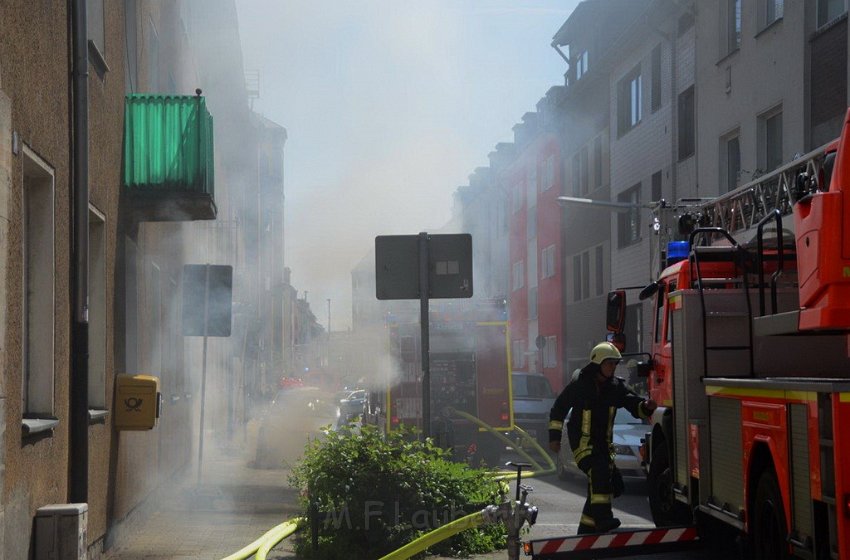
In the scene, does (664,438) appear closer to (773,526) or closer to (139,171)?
(773,526)

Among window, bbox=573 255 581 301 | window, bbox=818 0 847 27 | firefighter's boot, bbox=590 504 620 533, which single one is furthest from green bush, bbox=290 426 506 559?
window, bbox=573 255 581 301

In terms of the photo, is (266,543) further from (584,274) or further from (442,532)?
(584,274)

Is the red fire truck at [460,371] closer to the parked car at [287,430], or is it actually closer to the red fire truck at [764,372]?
the parked car at [287,430]

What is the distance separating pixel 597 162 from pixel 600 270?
315 cm

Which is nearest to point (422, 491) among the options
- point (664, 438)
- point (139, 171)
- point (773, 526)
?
point (664, 438)

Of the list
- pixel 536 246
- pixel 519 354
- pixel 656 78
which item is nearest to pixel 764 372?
pixel 656 78

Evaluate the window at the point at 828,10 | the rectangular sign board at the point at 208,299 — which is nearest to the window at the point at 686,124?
the window at the point at 828,10

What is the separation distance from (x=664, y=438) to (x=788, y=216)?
9.52 feet

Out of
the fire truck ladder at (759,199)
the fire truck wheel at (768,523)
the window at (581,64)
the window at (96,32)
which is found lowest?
the fire truck wheel at (768,523)

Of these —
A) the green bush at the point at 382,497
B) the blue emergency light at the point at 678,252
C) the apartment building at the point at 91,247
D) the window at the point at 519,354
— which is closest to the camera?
the apartment building at the point at 91,247

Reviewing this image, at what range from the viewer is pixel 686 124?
2827 cm

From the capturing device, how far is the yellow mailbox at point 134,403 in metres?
11.0

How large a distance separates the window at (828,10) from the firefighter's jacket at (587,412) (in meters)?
12.0

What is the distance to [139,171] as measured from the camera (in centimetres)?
1200
